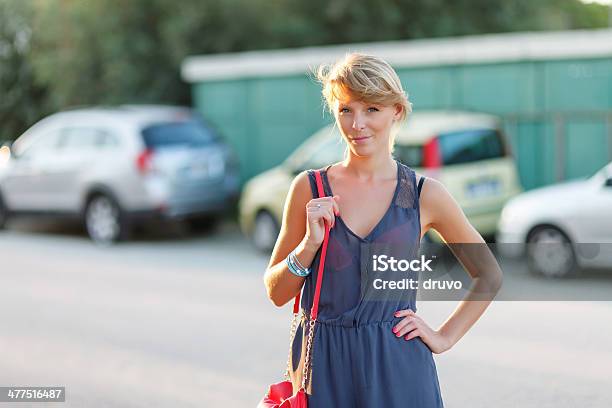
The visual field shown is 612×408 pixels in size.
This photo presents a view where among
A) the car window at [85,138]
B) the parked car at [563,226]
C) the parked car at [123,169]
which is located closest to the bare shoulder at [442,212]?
the parked car at [563,226]

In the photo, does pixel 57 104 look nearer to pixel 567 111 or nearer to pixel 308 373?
pixel 567 111

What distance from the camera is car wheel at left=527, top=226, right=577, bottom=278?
960 cm

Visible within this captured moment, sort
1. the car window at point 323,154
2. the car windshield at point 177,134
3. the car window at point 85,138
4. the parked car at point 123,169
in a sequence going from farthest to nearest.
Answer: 1. the car window at point 85,138
2. the car windshield at point 177,134
3. the parked car at point 123,169
4. the car window at point 323,154

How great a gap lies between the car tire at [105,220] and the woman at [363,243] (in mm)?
10391

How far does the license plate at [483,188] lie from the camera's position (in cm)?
1058

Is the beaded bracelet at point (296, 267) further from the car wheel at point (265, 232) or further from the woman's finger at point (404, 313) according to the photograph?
the car wheel at point (265, 232)

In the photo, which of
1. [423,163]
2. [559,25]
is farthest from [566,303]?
[559,25]

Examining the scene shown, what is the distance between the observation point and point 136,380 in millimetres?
6332

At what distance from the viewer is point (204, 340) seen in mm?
7406

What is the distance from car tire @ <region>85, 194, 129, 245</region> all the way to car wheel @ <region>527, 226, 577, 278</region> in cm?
565

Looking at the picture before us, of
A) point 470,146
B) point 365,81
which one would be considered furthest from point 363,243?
point 470,146

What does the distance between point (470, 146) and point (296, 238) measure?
838 centimetres

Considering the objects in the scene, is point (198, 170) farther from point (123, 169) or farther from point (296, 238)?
point (296, 238)

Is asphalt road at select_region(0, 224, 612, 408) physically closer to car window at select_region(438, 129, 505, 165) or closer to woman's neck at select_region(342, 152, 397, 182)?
car window at select_region(438, 129, 505, 165)
